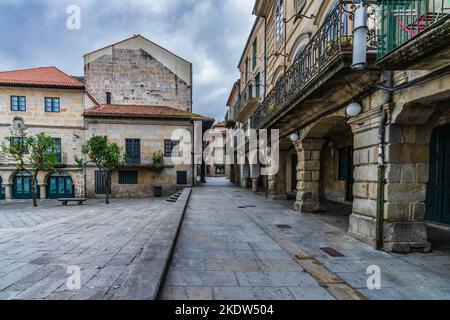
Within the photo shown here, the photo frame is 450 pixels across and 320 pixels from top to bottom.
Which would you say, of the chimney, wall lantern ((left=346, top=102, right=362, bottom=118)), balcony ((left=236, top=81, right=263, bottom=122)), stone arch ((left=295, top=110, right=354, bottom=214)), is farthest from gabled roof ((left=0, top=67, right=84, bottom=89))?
wall lantern ((left=346, top=102, right=362, bottom=118))

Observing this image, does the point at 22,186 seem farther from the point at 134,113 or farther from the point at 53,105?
the point at 134,113

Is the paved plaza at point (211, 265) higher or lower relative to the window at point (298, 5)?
lower

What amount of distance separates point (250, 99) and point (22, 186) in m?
20.1

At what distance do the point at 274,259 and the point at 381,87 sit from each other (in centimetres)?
392

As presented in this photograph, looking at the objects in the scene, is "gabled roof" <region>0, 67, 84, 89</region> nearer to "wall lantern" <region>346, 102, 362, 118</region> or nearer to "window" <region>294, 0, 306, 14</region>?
"window" <region>294, 0, 306, 14</region>

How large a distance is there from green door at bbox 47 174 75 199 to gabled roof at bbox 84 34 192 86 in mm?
11023

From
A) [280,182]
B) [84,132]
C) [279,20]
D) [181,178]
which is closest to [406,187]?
[280,182]

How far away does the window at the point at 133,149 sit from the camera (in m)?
20.1

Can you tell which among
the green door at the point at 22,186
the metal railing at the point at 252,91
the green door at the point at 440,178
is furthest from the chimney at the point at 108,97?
the green door at the point at 440,178

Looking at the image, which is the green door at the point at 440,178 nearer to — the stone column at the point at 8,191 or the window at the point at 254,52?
the window at the point at 254,52

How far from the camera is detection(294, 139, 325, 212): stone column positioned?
8.95 m

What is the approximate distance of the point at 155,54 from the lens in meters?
23.1
